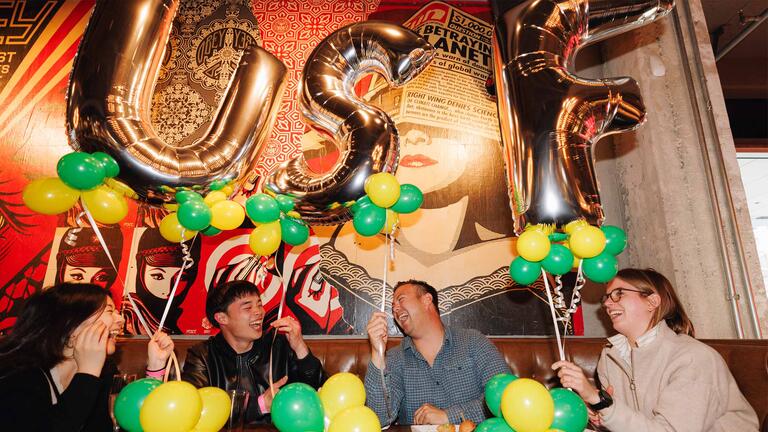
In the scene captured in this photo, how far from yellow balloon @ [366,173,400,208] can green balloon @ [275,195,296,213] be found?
0.99 ft

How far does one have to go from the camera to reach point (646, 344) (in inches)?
56.9

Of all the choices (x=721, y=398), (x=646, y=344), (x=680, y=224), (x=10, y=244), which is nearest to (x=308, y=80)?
(x=646, y=344)

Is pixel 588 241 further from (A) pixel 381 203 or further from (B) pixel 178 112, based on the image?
(B) pixel 178 112

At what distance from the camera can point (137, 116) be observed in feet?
4.38

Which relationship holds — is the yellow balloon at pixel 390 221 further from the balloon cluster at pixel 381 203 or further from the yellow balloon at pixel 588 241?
the yellow balloon at pixel 588 241

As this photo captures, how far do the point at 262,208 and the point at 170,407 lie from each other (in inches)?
29.5

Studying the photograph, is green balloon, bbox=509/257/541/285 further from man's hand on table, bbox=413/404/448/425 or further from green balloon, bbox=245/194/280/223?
green balloon, bbox=245/194/280/223

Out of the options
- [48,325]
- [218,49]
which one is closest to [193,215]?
[48,325]

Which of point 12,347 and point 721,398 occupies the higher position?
point 12,347

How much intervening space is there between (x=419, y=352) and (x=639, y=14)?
1596 mm

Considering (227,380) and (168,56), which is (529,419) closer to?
(227,380)

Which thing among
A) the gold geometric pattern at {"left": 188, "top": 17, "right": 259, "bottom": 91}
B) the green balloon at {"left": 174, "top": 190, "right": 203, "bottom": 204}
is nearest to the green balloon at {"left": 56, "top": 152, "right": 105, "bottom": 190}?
the green balloon at {"left": 174, "top": 190, "right": 203, "bottom": 204}

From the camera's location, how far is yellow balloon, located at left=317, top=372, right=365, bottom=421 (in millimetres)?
991

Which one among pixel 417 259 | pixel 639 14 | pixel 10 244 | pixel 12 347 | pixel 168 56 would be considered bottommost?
pixel 12 347
